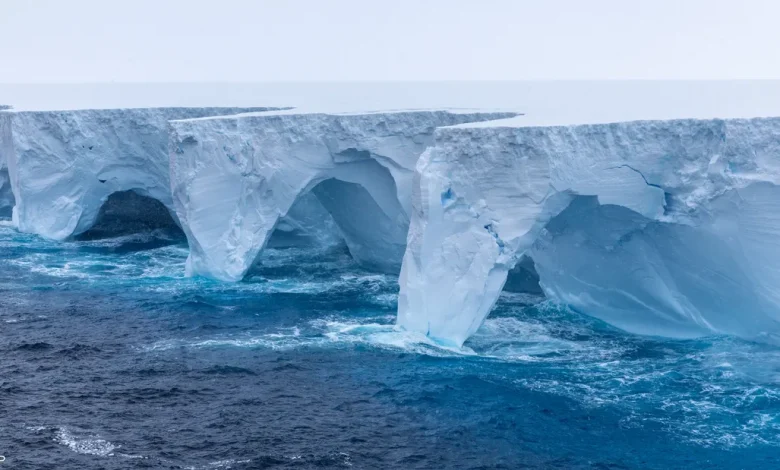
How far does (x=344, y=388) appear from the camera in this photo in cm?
1403

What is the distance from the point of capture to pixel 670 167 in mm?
15914

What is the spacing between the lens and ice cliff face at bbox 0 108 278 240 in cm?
2480

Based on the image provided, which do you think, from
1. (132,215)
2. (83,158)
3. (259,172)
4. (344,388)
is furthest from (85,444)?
(132,215)

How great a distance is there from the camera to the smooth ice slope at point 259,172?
66.1 feet

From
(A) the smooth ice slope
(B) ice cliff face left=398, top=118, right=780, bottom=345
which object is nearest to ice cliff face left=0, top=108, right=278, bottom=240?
(A) the smooth ice slope

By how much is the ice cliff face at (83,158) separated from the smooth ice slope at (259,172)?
4.63 meters

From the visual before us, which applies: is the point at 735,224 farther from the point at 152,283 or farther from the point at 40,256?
the point at 40,256

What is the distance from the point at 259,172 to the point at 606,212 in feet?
26.3

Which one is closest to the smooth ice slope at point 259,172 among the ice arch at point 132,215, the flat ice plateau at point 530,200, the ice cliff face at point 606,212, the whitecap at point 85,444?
the flat ice plateau at point 530,200

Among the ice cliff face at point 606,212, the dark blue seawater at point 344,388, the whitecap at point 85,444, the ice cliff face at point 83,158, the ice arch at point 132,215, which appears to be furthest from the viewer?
the ice arch at point 132,215

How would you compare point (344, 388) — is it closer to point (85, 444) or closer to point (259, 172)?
Answer: point (85, 444)

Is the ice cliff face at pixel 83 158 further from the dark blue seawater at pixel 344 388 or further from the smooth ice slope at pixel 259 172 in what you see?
the dark blue seawater at pixel 344 388

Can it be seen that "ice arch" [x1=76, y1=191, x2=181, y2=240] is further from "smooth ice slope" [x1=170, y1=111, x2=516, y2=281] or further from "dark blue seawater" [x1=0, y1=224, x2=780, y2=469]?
"dark blue seawater" [x1=0, y1=224, x2=780, y2=469]

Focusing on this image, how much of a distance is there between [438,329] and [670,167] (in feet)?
16.4
